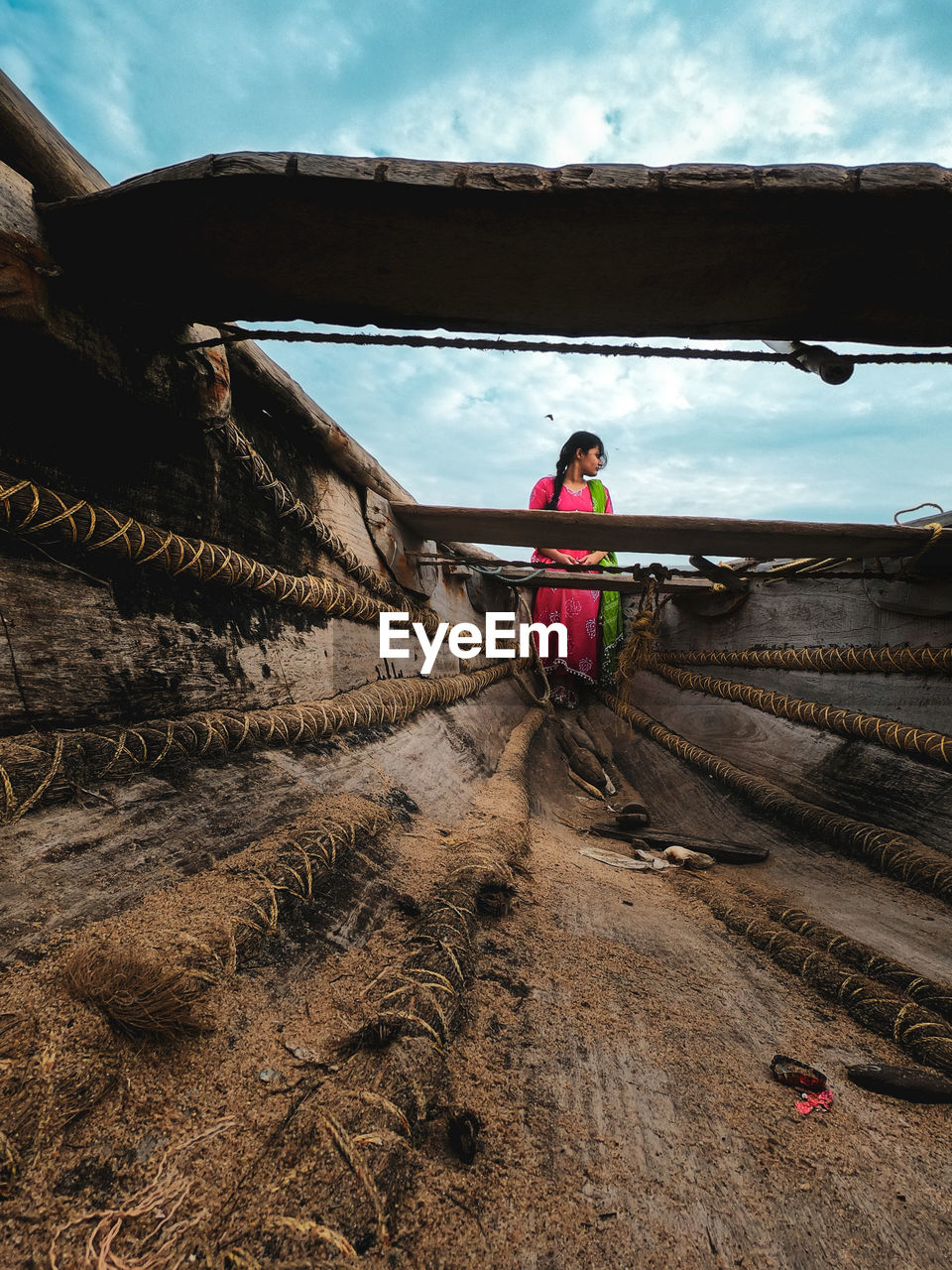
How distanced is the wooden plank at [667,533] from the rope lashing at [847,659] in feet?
1.82

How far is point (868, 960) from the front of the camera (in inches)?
55.3

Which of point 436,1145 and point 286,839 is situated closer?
point 436,1145

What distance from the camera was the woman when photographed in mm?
7031

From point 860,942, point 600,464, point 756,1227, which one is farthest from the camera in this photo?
point 600,464

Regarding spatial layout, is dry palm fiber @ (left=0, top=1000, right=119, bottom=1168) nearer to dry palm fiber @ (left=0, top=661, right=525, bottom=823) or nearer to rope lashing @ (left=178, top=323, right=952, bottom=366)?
dry palm fiber @ (left=0, top=661, right=525, bottom=823)

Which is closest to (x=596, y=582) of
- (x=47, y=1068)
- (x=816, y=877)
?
(x=816, y=877)

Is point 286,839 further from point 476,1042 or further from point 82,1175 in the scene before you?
point 82,1175

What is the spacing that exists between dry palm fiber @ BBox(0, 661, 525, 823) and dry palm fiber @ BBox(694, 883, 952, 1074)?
1.56 meters

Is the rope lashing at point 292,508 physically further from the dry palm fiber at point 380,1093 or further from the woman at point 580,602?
the woman at point 580,602

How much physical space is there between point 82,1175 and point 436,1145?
44 centimetres

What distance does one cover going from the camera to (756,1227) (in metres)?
0.74

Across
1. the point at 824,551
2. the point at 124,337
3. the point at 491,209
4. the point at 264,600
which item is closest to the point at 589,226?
the point at 491,209

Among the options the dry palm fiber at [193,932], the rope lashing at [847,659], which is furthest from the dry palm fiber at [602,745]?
the dry palm fiber at [193,932]

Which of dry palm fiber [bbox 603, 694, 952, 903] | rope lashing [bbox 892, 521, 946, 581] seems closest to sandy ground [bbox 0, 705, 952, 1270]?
dry palm fiber [bbox 603, 694, 952, 903]
